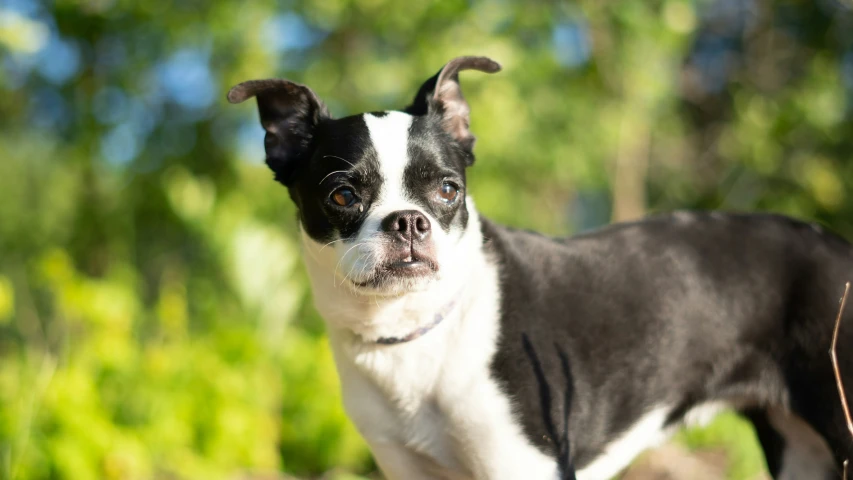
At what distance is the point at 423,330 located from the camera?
2404 millimetres

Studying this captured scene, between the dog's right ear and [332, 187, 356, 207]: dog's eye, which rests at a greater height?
the dog's right ear

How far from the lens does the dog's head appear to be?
Result: 7.39 ft

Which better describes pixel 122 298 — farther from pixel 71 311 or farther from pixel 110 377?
pixel 110 377

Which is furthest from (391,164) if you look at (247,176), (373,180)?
(247,176)

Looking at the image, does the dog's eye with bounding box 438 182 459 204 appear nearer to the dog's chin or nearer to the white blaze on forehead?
the white blaze on forehead

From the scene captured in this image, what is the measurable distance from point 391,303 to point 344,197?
35 cm

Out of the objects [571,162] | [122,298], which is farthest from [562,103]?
[122,298]

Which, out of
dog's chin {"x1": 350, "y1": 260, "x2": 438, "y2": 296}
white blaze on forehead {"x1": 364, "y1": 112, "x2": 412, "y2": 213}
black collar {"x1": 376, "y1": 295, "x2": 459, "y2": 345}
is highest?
white blaze on forehead {"x1": 364, "y1": 112, "x2": 412, "y2": 213}

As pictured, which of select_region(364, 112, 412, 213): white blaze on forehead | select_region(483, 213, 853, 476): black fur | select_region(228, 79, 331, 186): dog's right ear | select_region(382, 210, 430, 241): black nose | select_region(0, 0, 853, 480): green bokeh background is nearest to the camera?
select_region(382, 210, 430, 241): black nose

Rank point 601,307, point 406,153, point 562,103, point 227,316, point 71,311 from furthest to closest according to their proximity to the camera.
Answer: point 562,103, point 227,316, point 71,311, point 601,307, point 406,153

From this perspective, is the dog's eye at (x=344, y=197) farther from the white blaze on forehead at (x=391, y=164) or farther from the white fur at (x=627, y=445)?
the white fur at (x=627, y=445)

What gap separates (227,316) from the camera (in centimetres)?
536

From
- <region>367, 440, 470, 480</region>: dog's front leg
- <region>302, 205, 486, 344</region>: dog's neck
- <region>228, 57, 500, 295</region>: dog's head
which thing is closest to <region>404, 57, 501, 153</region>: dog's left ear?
<region>228, 57, 500, 295</region>: dog's head

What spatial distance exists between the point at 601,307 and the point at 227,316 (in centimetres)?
340
